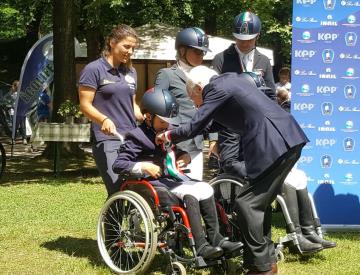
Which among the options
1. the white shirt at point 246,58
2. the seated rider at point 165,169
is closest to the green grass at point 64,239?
the seated rider at point 165,169

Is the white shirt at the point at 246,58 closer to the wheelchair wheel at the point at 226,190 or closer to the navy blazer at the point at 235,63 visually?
the navy blazer at the point at 235,63

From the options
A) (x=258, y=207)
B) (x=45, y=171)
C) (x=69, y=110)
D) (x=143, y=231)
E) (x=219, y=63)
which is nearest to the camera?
(x=258, y=207)

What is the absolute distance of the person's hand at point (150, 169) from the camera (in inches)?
203

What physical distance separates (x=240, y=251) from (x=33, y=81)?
A: 10.0 metres

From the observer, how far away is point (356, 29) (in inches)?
279

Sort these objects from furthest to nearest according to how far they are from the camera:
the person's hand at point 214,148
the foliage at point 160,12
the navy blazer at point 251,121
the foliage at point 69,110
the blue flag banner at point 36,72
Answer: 1. the foliage at point 160,12
2. the blue flag banner at point 36,72
3. the foliage at point 69,110
4. the person's hand at point 214,148
5. the navy blazer at point 251,121

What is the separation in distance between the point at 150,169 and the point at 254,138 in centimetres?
86

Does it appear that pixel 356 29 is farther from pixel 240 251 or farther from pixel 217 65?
pixel 240 251

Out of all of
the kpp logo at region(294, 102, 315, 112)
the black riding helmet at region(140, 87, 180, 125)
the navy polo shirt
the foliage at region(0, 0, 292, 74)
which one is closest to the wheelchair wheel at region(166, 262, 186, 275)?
the black riding helmet at region(140, 87, 180, 125)

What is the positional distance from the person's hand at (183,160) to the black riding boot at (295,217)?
37.5 inches

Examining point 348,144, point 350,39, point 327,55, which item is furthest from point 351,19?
point 348,144

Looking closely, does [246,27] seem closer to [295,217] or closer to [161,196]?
[295,217]

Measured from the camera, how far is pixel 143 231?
5.34 metres

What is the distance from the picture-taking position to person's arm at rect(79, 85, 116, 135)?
5430 mm
